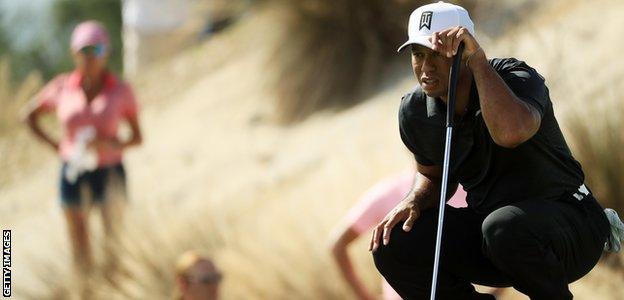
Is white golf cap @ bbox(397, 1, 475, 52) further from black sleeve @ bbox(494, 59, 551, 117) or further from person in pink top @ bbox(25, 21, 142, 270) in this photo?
person in pink top @ bbox(25, 21, 142, 270)

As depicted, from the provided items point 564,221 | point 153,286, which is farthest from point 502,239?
point 153,286

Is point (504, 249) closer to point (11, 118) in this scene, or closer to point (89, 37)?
point (89, 37)

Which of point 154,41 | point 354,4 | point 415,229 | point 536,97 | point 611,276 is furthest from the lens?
point 154,41

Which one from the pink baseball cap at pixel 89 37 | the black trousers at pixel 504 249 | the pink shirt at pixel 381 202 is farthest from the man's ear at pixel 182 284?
the pink baseball cap at pixel 89 37

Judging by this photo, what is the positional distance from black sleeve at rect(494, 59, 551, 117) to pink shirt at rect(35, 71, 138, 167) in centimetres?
467

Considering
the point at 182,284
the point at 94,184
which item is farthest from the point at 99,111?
the point at 182,284

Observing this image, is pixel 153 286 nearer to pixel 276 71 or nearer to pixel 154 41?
pixel 276 71

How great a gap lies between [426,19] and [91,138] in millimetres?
4658

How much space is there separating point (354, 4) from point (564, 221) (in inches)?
335

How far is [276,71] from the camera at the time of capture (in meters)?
12.3

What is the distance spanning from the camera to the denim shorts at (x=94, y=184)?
305 inches

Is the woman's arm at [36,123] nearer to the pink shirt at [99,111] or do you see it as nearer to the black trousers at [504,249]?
the pink shirt at [99,111]

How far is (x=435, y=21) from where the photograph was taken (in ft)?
11.1

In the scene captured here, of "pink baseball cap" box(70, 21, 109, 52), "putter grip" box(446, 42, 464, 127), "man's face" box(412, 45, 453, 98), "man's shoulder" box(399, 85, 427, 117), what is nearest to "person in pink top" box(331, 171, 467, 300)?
"man's shoulder" box(399, 85, 427, 117)
